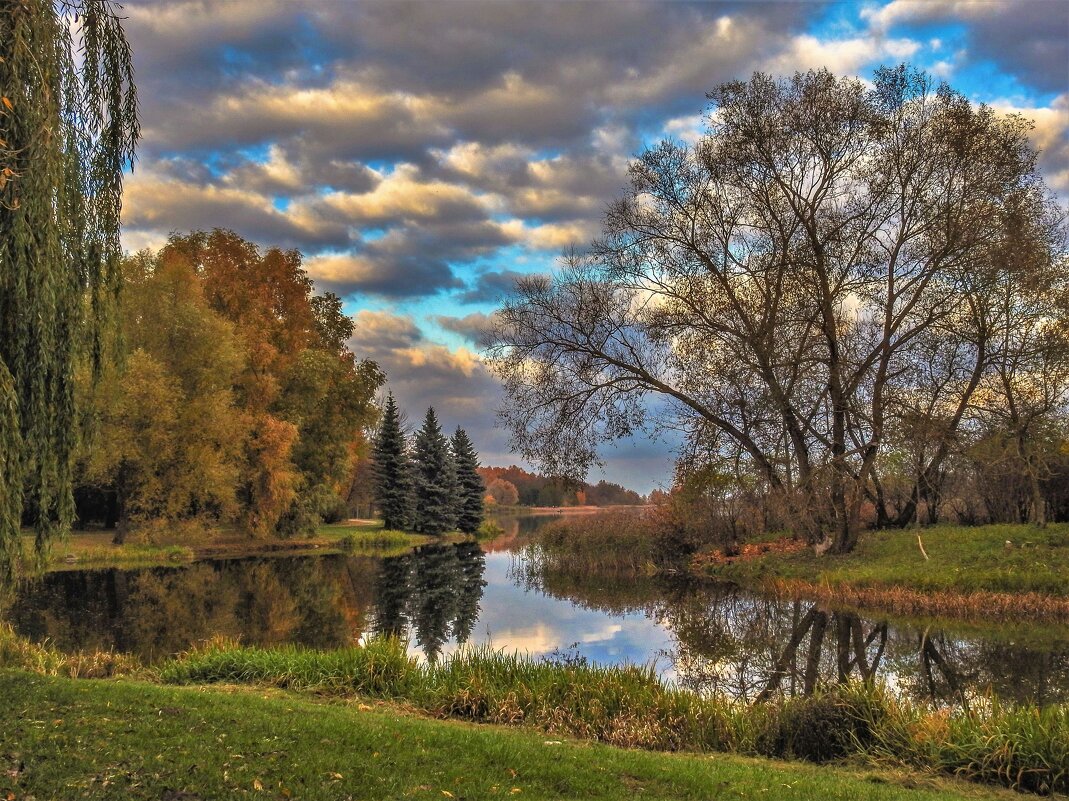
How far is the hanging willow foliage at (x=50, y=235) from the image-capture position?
21.5 feet

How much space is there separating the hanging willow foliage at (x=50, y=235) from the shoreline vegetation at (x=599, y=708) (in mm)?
2221

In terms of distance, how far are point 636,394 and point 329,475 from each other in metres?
22.3

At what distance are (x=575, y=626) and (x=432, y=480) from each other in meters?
31.1

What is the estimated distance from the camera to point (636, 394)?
80.1 feet

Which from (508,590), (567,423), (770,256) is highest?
(770,256)

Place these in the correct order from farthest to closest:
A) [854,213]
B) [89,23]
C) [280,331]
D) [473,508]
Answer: [473,508], [280,331], [854,213], [89,23]

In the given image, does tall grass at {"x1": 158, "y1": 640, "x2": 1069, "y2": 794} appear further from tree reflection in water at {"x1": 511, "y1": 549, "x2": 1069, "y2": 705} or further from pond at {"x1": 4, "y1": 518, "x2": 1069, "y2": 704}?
pond at {"x1": 4, "y1": 518, "x2": 1069, "y2": 704}

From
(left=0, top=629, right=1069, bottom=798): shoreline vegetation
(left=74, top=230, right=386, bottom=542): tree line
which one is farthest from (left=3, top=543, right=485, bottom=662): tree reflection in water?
(left=74, top=230, right=386, bottom=542): tree line

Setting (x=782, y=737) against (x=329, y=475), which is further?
(x=329, y=475)

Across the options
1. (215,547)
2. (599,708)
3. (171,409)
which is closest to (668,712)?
(599,708)

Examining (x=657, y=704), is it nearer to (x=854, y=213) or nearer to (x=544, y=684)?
(x=544, y=684)

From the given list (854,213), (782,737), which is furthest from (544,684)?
(854,213)

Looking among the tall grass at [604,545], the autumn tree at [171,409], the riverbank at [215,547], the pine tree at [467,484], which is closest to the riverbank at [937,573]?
the tall grass at [604,545]

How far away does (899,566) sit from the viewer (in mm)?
21391
